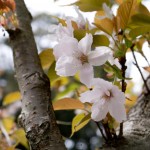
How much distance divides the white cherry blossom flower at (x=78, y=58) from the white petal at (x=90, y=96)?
20mm

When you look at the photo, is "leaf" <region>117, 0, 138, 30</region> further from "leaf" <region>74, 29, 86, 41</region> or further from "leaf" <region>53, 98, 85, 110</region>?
"leaf" <region>53, 98, 85, 110</region>

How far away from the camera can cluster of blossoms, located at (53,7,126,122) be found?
0.56m

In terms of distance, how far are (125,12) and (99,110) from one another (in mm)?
197

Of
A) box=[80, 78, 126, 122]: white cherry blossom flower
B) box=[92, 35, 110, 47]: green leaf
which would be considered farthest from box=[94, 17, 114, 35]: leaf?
box=[80, 78, 126, 122]: white cherry blossom flower

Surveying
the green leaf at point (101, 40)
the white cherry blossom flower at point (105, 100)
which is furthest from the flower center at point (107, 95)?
the green leaf at point (101, 40)

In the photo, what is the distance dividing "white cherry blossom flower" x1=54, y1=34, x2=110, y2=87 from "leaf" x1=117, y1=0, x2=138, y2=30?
9cm

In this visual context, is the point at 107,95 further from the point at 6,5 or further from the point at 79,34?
the point at 6,5

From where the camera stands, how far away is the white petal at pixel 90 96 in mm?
577

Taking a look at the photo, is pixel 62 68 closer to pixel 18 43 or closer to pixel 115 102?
pixel 115 102

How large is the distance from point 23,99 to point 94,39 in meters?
0.19

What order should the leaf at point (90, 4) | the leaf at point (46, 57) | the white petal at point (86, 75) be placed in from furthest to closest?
the leaf at point (46, 57)
the leaf at point (90, 4)
the white petal at point (86, 75)

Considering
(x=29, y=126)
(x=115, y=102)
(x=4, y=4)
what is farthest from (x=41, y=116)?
(x=4, y=4)

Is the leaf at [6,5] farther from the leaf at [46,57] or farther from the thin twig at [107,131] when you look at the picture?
the thin twig at [107,131]

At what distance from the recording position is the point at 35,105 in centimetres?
63
